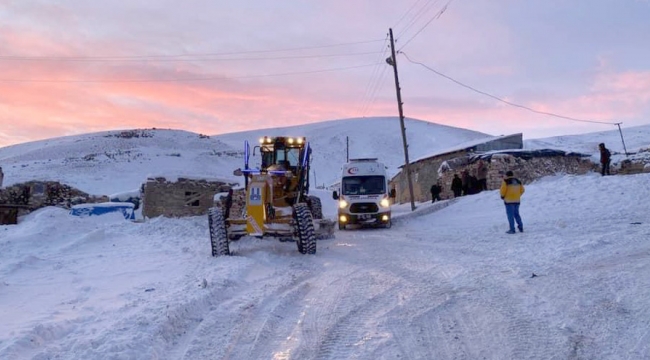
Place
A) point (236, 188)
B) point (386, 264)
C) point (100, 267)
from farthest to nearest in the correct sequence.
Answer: point (236, 188), point (100, 267), point (386, 264)

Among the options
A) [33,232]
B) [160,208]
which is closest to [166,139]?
[160,208]

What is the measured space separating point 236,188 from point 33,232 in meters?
7.84

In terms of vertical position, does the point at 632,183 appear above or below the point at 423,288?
above

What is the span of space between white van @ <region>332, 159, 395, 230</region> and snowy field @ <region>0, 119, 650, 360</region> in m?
4.38

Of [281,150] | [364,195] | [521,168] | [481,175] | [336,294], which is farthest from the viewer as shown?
[481,175]

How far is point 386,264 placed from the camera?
34.5 ft

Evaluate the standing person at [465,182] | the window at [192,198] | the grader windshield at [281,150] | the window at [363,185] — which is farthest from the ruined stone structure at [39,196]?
the standing person at [465,182]

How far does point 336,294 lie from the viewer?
7.86 m

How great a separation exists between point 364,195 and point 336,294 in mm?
13816

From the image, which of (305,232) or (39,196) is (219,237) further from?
(39,196)

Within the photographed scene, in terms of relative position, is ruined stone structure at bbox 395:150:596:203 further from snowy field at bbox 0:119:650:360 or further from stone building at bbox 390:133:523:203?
snowy field at bbox 0:119:650:360

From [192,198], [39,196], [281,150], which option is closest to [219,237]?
[281,150]

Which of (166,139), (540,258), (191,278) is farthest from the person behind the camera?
(166,139)

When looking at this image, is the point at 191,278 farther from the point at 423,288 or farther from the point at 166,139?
the point at 166,139
